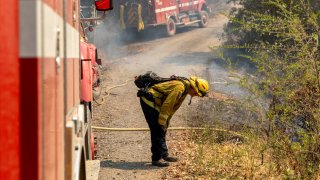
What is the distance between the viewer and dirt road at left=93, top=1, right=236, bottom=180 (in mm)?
7715

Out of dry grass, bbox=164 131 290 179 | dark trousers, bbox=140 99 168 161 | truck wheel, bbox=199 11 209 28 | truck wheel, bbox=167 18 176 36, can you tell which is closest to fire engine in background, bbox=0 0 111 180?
dry grass, bbox=164 131 290 179

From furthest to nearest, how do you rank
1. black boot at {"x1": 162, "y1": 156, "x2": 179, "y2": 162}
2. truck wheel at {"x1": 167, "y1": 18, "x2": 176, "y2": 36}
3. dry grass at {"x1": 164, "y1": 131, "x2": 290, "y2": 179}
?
truck wheel at {"x1": 167, "y1": 18, "x2": 176, "y2": 36}, black boot at {"x1": 162, "y1": 156, "x2": 179, "y2": 162}, dry grass at {"x1": 164, "y1": 131, "x2": 290, "y2": 179}

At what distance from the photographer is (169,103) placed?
6.75m

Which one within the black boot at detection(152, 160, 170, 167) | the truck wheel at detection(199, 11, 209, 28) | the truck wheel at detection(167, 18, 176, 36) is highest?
the truck wheel at detection(199, 11, 209, 28)

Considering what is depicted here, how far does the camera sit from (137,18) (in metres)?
21.7

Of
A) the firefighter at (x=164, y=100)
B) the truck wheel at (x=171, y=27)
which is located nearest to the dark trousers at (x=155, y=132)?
the firefighter at (x=164, y=100)

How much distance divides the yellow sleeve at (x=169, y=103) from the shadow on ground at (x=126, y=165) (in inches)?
36.5

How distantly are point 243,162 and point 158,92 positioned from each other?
155 centimetres

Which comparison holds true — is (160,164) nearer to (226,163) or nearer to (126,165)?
(126,165)

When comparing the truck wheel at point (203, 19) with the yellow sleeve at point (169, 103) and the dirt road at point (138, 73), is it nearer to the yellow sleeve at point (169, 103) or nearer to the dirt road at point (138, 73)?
the dirt road at point (138, 73)

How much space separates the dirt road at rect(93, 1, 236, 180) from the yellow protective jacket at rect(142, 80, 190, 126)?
891 mm

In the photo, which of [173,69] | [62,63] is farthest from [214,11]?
[62,63]

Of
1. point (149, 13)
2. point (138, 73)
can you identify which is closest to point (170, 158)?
point (138, 73)

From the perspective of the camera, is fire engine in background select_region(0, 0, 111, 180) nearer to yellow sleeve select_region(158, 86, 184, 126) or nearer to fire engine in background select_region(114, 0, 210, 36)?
yellow sleeve select_region(158, 86, 184, 126)
